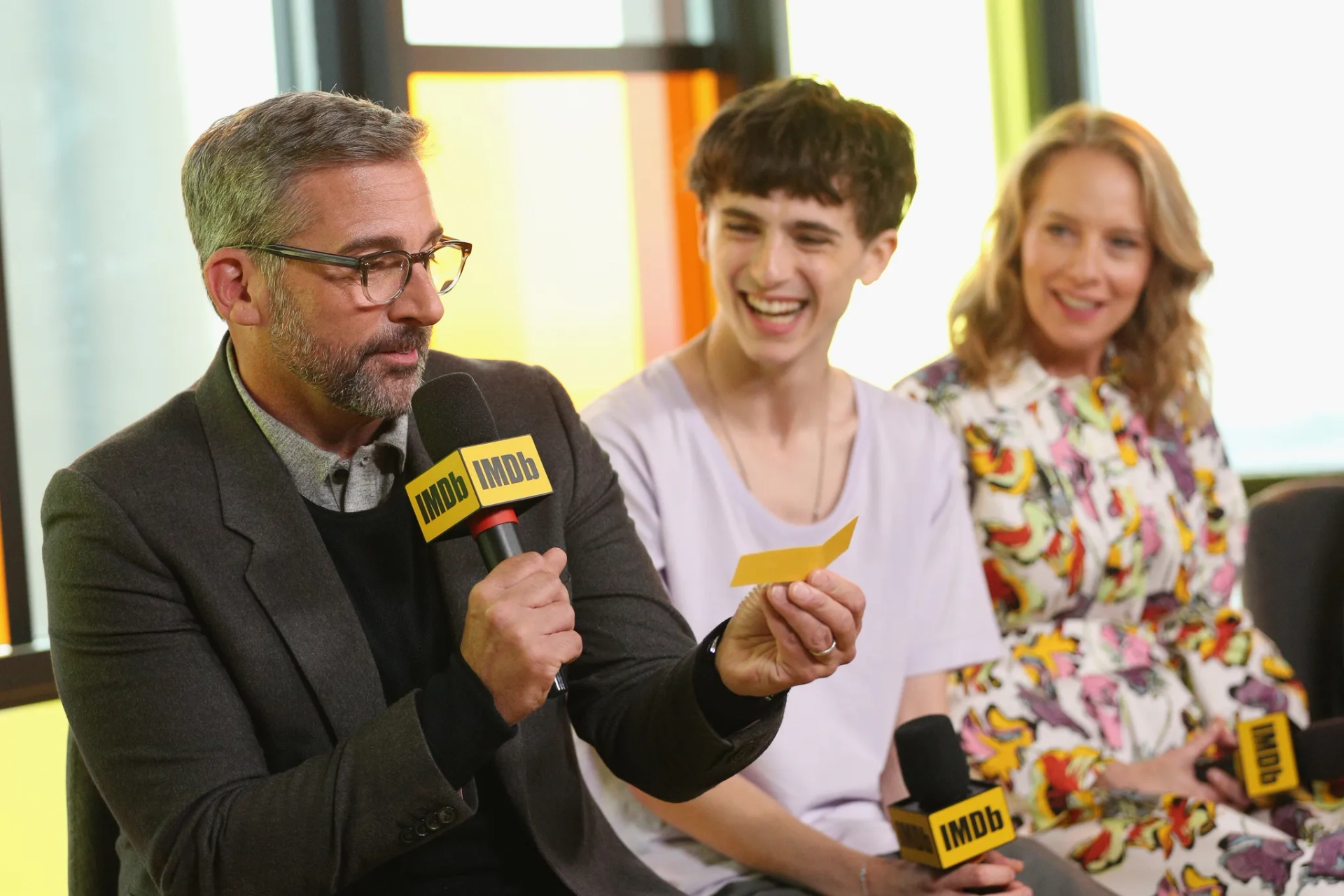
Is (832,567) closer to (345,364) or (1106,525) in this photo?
(1106,525)

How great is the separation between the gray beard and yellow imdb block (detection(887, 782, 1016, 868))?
726mm

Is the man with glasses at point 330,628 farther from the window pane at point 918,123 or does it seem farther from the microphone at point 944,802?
the window pane at point 918,123

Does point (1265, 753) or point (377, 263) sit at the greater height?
point (377, 263)

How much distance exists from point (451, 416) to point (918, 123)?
3.07m

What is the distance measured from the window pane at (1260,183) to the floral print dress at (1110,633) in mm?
1266

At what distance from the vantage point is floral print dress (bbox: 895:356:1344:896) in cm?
207

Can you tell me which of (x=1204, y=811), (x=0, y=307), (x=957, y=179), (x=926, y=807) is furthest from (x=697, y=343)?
(x=957, y=179)

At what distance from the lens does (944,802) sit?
1.57 meters

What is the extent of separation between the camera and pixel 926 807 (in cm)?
158

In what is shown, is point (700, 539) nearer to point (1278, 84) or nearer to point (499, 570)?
point (499, 570)

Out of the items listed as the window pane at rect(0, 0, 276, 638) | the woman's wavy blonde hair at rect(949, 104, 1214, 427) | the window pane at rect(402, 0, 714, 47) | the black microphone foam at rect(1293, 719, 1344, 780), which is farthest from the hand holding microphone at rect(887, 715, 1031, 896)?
the window pane at rect(402, 0, 714, 47)

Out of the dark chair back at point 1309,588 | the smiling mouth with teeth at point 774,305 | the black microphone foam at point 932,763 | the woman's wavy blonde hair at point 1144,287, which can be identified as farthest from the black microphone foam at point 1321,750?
the smiling mouth with teeth at point 774,305

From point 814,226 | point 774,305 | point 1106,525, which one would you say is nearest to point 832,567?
point 774,305

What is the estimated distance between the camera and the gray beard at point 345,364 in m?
1.47
